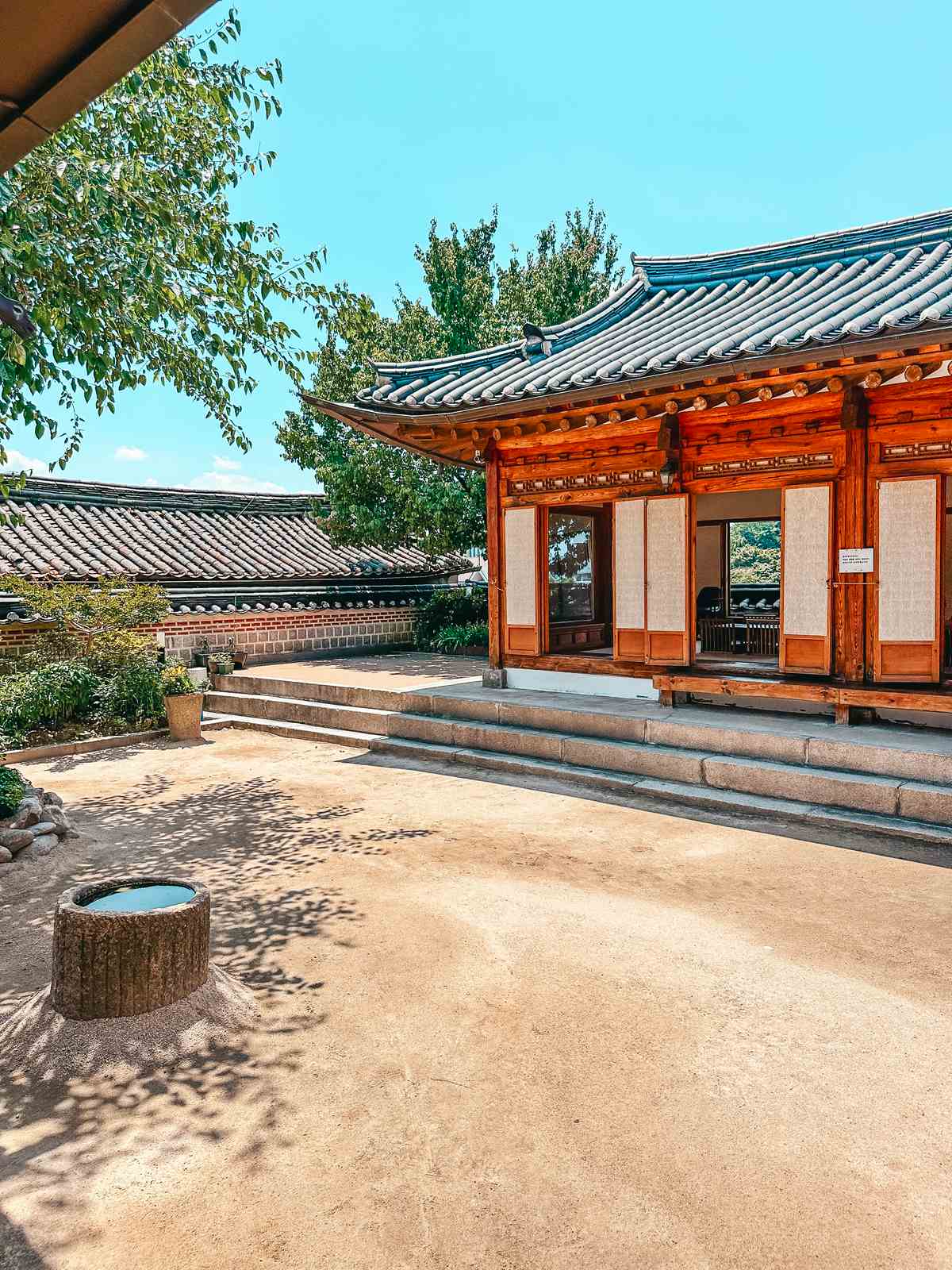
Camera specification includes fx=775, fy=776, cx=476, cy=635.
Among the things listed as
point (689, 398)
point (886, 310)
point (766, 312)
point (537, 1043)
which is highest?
point (766, 312)

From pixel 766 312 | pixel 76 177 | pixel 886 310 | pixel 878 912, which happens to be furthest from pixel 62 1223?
pixel 766 312

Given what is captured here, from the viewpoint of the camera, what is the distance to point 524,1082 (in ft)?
9.11

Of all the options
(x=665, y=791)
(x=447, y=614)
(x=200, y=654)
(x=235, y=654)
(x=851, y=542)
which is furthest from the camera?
(x=447, y=614)

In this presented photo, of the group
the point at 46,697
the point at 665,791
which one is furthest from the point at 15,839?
the point at 665,791

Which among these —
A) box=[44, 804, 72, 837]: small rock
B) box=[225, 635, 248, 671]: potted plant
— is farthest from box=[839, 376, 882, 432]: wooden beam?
box=[225, 635, 248, 671]: potted plant

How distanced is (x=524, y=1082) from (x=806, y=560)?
579 cm

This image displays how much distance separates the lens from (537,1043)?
301 cm

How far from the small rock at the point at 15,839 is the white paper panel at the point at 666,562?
592cm

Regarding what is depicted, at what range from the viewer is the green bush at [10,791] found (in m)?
5.47

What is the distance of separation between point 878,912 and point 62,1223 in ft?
12.7

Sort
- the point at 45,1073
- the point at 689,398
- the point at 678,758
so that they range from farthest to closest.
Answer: the point at 689,398 < the point at 678,758 < the point at 45,1073

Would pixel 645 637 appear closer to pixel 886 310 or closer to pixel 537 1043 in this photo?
pixel 886 310

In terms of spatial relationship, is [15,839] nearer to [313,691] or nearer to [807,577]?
[313,691]

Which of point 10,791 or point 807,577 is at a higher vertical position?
point 807,577
